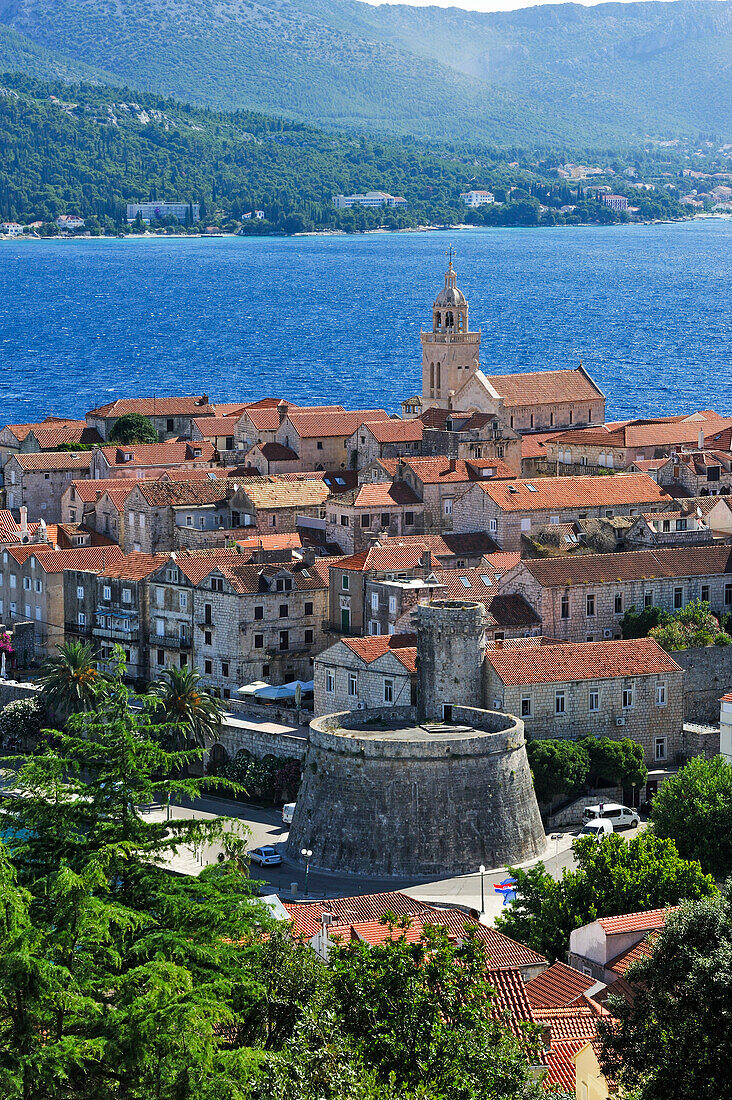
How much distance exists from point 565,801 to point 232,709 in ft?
44.8

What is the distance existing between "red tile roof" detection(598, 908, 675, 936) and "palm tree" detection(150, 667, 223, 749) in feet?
81.3

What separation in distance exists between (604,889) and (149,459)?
5470 centimetres

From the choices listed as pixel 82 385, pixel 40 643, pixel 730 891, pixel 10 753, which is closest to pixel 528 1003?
pixel 730 891

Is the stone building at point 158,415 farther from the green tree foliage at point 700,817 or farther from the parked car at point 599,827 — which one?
the green tree foliage at point 700,817

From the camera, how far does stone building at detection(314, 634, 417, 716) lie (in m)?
63.3

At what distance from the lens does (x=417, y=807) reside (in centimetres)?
5750

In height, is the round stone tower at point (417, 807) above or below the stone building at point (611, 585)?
below

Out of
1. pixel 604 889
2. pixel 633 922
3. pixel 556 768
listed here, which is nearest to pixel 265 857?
pixel 556 768

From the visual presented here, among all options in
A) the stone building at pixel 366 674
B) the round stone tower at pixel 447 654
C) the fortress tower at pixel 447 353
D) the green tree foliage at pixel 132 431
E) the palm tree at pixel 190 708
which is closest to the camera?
the round stone tower at pixel 447 654

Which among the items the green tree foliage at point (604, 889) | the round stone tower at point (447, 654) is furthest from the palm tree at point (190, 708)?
the green tree foliage at point (604, 889)

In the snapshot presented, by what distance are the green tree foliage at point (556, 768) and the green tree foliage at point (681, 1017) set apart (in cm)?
2713

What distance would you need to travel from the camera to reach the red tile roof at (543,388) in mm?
101625

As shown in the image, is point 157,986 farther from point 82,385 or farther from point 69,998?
point 82,385

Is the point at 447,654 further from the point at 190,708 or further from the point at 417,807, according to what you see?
the point at 190,708
